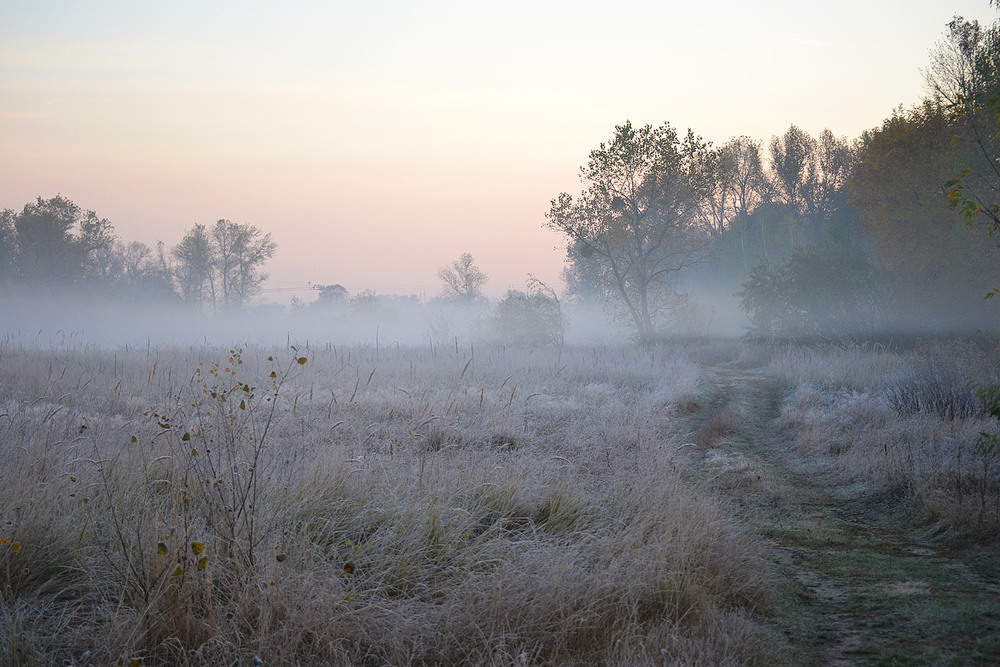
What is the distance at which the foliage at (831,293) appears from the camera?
23.1 m

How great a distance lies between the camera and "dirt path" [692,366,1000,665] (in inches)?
124

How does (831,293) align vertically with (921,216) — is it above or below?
below

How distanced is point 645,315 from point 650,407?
19437mm

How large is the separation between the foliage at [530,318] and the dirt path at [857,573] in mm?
22554

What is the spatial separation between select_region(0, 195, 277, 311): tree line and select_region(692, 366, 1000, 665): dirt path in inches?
1947

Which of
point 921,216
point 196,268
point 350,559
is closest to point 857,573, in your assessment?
point 350,559

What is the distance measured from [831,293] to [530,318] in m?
14.0

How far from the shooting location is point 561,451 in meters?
6.92

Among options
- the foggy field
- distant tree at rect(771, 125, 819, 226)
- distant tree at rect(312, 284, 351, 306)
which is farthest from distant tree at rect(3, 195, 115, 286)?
distant tree at rect(771, 125, 819, 226)

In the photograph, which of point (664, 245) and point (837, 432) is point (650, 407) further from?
point (664, 245)

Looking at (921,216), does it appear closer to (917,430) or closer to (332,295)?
(917,430)

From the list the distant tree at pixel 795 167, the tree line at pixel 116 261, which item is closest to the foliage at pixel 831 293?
the distant tree at pixel 795 167

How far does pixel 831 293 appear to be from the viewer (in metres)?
23.3

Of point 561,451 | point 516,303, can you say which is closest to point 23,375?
point 561,451
